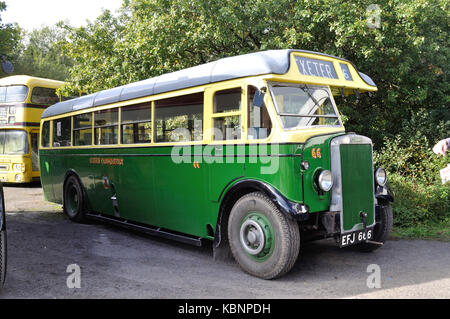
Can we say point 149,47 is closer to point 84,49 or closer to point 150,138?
point 84,49

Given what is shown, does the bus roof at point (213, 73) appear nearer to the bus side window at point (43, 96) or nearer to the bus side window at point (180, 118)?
the bus side window at point (180, 118)

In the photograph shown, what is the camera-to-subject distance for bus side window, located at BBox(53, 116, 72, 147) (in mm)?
9234

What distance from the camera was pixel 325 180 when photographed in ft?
15.9

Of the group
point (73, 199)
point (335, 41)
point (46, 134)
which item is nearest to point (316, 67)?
point (335, 41)

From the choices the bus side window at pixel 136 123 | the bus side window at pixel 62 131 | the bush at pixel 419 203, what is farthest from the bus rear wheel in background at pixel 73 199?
the bush at pixel 419 203

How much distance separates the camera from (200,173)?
19.2 feet

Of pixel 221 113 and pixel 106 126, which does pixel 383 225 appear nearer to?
pixel 221 113

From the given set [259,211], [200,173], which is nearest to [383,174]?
[259,211]

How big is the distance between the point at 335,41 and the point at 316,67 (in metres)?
5.34

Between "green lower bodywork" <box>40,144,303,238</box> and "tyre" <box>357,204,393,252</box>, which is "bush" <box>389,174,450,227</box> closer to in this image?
"tyre" <box>357,204,393,252</box>
